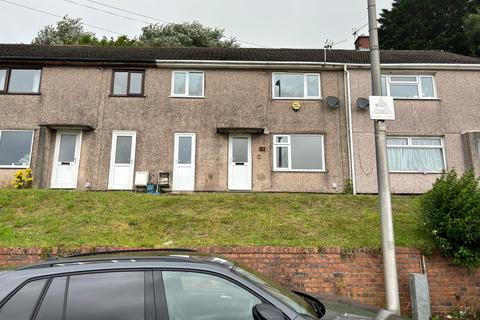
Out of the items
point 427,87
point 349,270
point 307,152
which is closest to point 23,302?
point 349,270

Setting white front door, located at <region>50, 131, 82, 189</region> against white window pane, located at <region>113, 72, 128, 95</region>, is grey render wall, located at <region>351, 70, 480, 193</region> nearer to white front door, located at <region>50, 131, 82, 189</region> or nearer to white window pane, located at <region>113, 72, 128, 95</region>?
white window pane, located at <region>113, 72, 128, 95</region>

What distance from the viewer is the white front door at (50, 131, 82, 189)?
13.3 meters

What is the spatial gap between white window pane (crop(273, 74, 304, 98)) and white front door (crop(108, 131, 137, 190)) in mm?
5907

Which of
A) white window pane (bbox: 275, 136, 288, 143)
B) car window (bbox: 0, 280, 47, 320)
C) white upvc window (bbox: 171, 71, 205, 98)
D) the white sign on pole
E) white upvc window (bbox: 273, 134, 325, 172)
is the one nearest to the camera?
car window (bbox: 0, 280, 47, 320)

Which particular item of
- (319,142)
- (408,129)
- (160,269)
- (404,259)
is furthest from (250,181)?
(160,269)

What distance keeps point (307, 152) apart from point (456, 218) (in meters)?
8.15

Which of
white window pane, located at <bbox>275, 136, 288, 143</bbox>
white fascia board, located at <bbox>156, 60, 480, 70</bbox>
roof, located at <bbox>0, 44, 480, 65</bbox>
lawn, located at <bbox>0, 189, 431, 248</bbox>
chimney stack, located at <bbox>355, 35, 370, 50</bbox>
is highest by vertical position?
chimney stack, located at <bbox>355, 35, 370, 50</bbox>

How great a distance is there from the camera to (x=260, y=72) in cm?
1445

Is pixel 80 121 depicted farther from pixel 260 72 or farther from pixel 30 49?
pixel 260 72

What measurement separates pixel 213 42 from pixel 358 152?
85.8 feet

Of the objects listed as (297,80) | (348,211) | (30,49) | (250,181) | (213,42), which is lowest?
(348,211)

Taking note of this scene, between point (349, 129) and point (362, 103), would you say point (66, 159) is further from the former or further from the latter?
point (362, 103)

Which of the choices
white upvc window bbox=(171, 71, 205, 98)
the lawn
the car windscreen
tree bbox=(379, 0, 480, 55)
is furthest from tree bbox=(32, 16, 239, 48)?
the car windscreen

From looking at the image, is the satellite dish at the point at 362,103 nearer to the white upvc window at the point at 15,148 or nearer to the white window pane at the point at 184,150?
the white window pane at the point at 184,150
